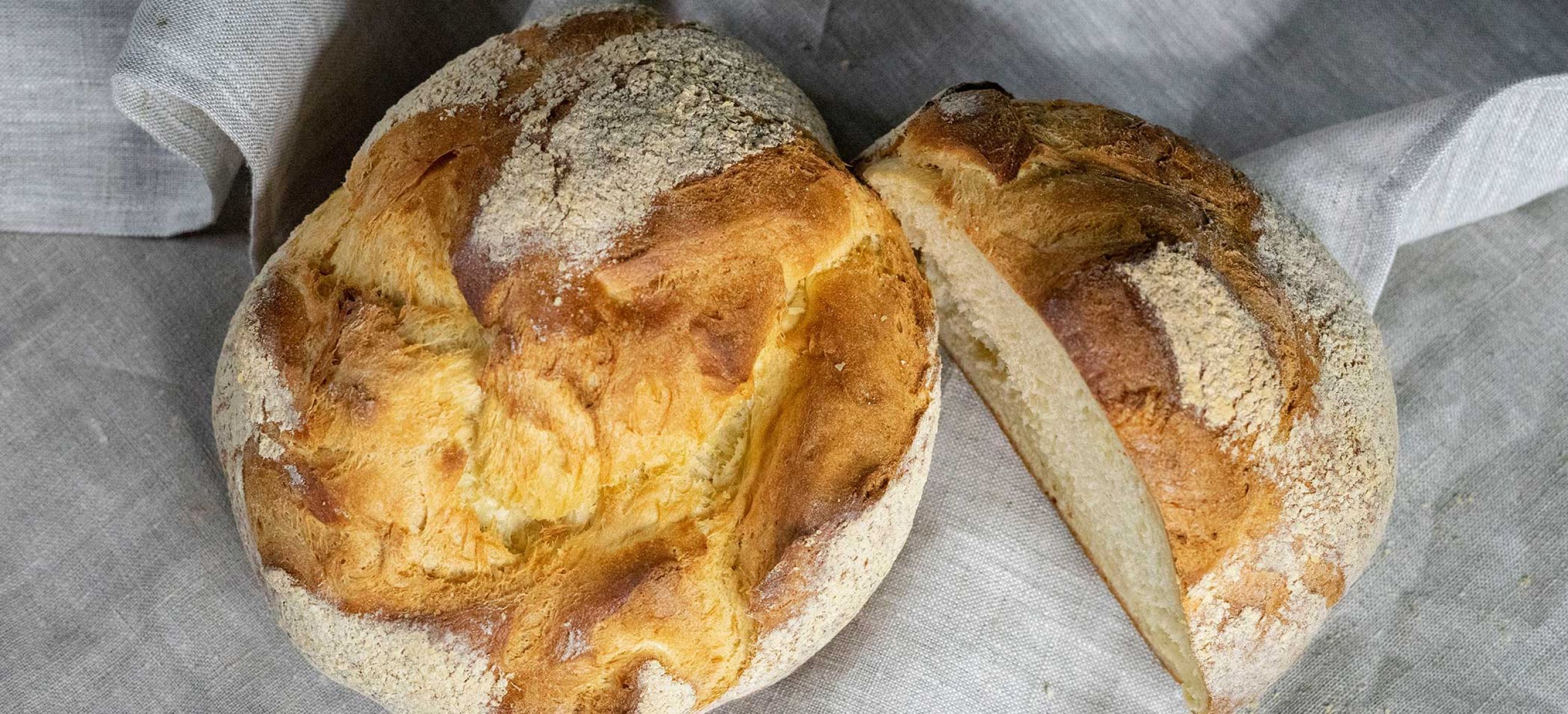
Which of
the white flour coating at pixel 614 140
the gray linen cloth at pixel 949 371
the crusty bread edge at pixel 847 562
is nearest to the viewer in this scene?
the white flour coating at pixel 614 140

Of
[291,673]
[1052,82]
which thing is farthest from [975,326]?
[291,673]

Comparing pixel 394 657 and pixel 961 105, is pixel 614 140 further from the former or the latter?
pixel 394 657

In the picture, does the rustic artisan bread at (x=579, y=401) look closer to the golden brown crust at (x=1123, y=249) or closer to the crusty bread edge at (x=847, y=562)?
the crusty bread edge at (x=847, y=562)

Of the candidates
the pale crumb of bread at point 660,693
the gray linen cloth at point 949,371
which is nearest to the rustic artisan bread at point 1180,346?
the gray linen cloth at point 949,371

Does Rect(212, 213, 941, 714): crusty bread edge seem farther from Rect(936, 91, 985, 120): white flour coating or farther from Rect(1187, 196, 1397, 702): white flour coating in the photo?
Rect(1187, 196, 1397, 702): white flour coating

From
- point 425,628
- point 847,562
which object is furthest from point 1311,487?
point 425,628

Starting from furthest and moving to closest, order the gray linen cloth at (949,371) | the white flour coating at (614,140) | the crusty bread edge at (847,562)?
the gray linen cloth at (949,371) < the crusty bread edge at (847,562) < the white flour coating at (614,140)
